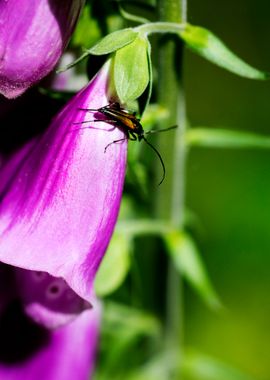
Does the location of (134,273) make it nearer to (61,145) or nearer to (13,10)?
(61,145)

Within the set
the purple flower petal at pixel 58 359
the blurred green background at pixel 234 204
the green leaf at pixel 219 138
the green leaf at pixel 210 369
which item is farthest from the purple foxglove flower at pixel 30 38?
the blurred green background at pixel 234 204

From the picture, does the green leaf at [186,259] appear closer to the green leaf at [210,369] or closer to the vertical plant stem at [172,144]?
the vertical plant stem at [172,144]

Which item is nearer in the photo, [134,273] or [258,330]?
[134,273]

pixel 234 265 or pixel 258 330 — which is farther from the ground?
pixel 234 265

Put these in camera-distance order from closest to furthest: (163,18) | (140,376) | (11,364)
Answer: (163,18), (11,364), (140,376)

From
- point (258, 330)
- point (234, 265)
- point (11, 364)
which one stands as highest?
point (11, 364)

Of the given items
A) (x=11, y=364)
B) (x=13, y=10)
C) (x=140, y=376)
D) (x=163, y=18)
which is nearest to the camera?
(x=13, y=10)

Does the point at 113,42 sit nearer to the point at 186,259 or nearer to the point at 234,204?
the point at 186,259

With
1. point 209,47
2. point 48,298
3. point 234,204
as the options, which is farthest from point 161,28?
point 234,204

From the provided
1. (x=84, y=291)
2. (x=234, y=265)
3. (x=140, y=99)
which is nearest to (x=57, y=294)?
(x=84, y=291)
